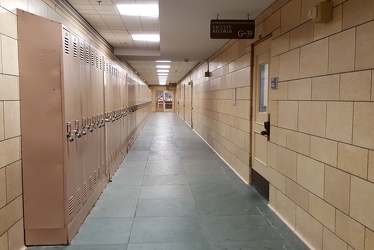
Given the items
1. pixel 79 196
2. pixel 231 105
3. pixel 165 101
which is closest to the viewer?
pixel 79 196

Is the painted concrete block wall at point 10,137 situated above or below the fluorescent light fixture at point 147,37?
below

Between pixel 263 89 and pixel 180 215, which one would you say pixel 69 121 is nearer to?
pixel 180 215

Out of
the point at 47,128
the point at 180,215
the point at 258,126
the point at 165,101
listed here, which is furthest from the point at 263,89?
the point at 165,101

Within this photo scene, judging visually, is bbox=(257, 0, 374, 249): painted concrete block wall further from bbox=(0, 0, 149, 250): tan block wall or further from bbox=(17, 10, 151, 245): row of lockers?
bbox=(0, 0, 149, 250): tan block wall

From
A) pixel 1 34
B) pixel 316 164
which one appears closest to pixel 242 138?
pixel 316 164

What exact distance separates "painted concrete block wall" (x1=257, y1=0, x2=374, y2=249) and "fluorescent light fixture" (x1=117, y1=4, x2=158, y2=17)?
2177mm

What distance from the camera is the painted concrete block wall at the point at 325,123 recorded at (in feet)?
7.50

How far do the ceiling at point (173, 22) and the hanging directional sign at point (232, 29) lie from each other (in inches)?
5.3

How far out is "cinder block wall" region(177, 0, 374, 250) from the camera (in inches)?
90.0

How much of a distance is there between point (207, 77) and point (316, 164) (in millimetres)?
7151

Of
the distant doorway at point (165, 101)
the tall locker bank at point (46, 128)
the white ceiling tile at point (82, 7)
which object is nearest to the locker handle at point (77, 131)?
the tall locker bank at point (46, 128)

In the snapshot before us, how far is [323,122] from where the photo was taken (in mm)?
2832

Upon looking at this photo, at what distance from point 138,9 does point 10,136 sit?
131 inches

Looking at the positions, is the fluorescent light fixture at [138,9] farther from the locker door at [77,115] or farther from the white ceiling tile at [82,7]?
the locker door at [77,115]
